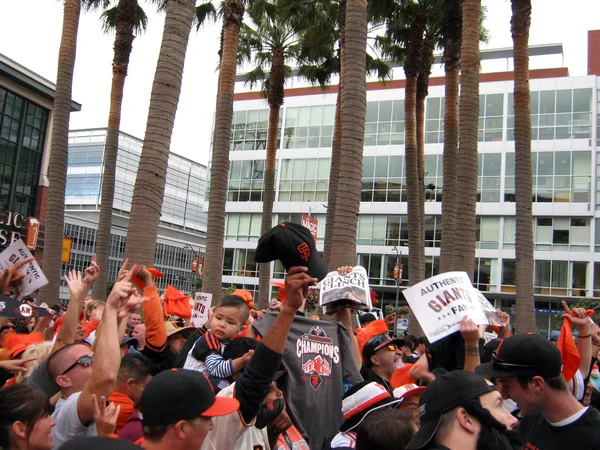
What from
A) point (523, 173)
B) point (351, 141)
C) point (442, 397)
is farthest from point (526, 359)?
point (523, 173)

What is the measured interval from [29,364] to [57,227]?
11437mm

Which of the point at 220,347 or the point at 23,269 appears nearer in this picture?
the point at 220,347

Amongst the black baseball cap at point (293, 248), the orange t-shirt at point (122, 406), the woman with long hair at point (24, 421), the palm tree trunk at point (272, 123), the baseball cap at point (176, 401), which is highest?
the palm tree trunk at point (272, 123)

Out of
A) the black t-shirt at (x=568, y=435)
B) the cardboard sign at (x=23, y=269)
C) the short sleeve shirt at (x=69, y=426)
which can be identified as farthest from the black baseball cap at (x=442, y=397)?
the cardboard sign at (x=23, y=269)

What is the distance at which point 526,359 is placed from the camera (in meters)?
3.34

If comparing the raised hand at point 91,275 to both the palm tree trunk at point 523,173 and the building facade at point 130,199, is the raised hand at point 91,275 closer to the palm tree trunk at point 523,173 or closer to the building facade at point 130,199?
the palm tree trunk at point 523,173

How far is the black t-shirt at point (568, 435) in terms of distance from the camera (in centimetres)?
314

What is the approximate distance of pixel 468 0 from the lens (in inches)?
531

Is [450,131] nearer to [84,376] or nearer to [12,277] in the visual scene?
[12,277]

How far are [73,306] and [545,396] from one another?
10.9 ft

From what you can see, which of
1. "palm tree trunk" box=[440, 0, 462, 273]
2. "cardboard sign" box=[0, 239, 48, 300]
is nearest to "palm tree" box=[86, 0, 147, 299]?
"palm tree trunk" box=[440, 0, 462, 273]

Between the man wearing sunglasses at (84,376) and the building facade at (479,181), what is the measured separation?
34705mm

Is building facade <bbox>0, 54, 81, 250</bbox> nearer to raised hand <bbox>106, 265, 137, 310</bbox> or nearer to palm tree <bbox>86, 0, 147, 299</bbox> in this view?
palm tree <bbox>86, 0, 147, 299</bbox>

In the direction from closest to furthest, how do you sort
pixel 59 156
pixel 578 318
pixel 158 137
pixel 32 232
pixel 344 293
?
pixel 578 318 → pixel 344 293 → pixel 158 137 → pixel 59 156 → pixel 32 232
